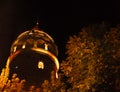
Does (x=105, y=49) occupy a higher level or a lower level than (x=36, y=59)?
lower

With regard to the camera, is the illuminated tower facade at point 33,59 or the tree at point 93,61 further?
the illuminated tower facade at point 33,59

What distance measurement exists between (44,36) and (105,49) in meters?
37.0

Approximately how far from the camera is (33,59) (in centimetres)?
5434

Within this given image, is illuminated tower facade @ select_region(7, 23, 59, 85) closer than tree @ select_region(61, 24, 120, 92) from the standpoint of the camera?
No

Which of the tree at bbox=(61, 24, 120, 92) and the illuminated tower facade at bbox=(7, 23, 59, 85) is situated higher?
the illuminated tower facade at bbox=(7, 23, 59, 85)

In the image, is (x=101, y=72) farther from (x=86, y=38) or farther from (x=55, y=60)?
(x=55, y=60)

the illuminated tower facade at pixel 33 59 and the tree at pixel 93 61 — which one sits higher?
the illuminated tower facade at pixel 33 59

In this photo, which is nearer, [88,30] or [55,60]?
[88,30]

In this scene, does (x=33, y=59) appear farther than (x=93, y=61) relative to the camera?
Yes

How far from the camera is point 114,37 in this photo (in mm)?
22312

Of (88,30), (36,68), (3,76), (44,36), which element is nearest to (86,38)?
(88,30)

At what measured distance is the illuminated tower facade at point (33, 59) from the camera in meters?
52.9

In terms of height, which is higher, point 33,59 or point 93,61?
point 33,59

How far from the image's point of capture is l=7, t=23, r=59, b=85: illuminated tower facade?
52875 mm
